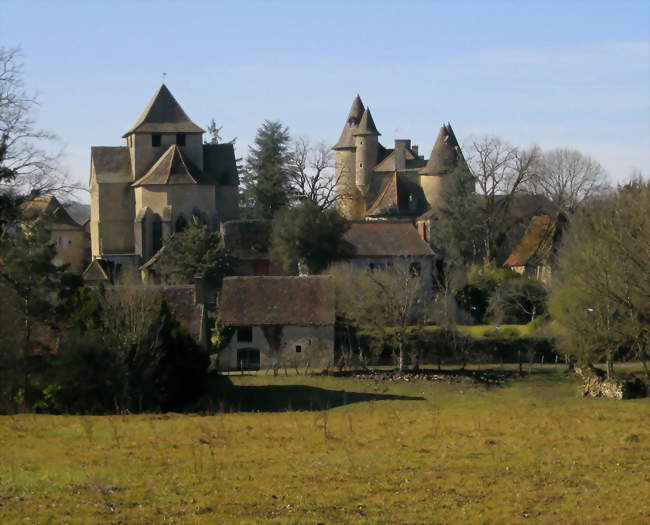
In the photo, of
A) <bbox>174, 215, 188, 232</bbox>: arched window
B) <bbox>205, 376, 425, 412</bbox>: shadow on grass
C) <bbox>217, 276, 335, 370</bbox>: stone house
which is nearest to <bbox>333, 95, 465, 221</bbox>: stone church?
<bbox>174, 215, 188, 232</bbox>: arched window

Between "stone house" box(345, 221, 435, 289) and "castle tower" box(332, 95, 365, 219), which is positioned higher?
"castle tower" box(332, 95, 365, 219)

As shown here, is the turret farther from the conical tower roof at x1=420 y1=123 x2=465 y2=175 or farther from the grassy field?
the grassy field

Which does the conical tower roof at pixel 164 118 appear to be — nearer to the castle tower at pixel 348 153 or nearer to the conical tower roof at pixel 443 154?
the conical tower roof at pixel 443 154

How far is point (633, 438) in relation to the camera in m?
18.9

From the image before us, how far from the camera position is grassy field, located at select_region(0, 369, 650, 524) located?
13.1 m

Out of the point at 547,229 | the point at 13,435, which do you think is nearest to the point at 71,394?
the point at 13,435

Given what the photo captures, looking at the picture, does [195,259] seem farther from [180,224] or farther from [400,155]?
[400,155]

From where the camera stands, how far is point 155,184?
6600cm

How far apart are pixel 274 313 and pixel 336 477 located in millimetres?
31405

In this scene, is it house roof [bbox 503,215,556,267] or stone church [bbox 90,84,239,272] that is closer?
house roof [bbox 503,215,556,267]

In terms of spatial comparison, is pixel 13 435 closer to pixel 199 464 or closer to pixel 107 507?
pixel 199 464

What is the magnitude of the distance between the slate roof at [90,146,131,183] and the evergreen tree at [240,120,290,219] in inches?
442

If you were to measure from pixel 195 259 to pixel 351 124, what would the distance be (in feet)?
166

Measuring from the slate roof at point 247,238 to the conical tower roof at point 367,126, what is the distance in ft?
123
